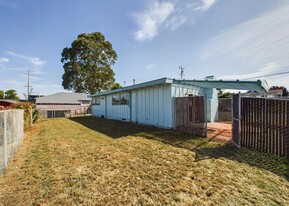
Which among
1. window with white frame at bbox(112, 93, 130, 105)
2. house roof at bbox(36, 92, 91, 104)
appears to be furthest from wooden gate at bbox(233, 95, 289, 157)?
house roof at bbox(36, 92, 91, 104)

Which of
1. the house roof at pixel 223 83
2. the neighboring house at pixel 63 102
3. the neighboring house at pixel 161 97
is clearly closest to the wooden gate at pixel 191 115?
the neighboring house at pixel 161 97

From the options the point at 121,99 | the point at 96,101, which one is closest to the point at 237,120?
the point at 121,99

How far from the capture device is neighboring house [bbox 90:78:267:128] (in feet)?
28.6

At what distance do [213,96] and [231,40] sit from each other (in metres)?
4.22

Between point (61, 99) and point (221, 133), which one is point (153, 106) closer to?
point (221, 133)

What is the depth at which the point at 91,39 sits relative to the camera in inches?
1098

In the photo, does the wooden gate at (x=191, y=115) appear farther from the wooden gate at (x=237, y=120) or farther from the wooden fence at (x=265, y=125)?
the wooden fence at (x=265, y=125)

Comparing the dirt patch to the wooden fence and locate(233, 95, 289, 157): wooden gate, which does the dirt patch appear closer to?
locate(233, 95, 289, 157): wooden gate

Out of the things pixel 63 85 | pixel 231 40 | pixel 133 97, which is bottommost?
pixel 133 97

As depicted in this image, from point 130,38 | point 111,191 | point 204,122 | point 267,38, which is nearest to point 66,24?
point 130,38

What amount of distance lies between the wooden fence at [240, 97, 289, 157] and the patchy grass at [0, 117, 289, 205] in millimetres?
404

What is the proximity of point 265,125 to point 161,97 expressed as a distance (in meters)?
5.56

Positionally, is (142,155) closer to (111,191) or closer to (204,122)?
(111,191)

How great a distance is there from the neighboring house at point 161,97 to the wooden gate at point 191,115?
364mm
